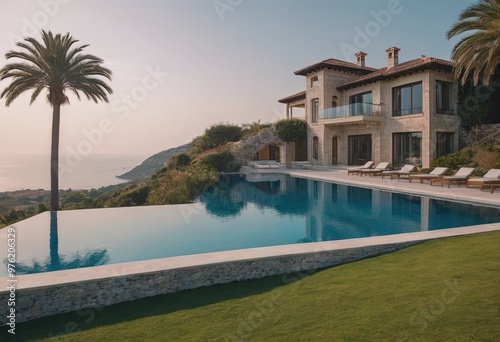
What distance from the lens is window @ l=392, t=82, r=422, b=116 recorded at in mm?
22422

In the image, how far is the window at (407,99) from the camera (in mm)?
22422

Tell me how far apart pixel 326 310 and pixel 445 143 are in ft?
74.5

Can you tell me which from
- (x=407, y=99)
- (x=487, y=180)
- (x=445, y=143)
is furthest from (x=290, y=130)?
(x=487, y=180)

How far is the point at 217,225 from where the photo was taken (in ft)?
33.2

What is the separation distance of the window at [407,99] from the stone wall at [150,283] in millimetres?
19849

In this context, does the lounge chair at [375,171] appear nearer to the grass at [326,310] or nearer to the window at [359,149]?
the window at [359,149]

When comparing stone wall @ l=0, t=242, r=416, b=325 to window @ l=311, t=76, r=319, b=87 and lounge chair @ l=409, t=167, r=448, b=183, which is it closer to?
lounge chair @ l=409, t=167, r=448, b=183

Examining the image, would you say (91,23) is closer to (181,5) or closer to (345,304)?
(181,5)

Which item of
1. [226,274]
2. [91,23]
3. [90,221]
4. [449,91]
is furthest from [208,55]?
[449,91]

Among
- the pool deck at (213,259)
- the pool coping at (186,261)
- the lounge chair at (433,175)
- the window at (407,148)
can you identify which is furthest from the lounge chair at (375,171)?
the pool coping at (186,261)

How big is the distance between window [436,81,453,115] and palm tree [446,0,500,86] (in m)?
4.76

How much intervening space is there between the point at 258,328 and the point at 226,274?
1.79 metres

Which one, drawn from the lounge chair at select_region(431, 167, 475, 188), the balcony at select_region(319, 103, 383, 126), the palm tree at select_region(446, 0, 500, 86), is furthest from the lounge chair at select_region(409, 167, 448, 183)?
the balcony at select_region(319, 103, 383, 126)

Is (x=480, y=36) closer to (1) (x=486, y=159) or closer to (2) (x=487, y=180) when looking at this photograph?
(1) (x=486, y=159)
